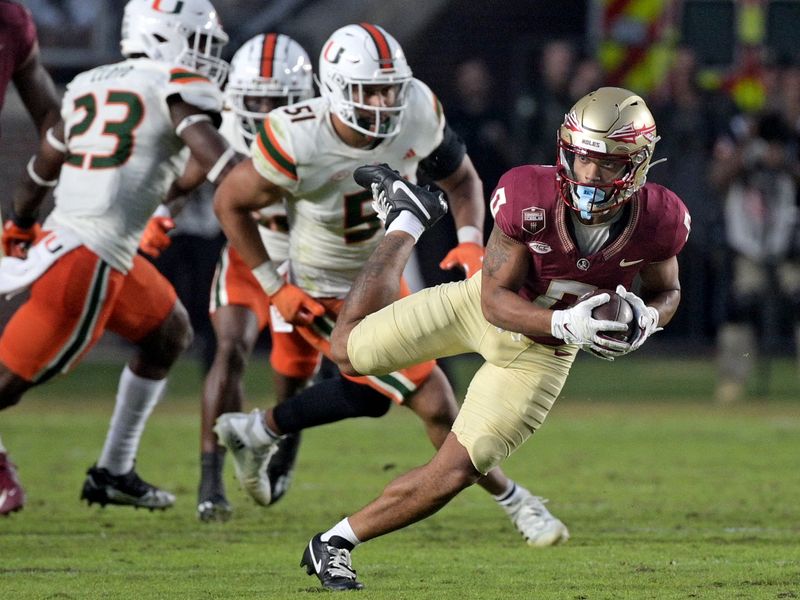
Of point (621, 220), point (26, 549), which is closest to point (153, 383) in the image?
point (26, 549)

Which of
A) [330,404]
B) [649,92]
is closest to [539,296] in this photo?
[330,404]

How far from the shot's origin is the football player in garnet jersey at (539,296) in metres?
4.29

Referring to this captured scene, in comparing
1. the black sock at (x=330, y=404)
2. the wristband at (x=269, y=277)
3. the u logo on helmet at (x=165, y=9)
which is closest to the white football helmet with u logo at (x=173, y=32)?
the u logo on helmet at (x=165, y=9)

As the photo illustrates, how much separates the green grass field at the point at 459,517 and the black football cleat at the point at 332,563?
6 cm

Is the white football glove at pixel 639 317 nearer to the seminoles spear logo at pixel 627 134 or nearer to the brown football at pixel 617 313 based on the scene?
the brown football at pixel 617 313

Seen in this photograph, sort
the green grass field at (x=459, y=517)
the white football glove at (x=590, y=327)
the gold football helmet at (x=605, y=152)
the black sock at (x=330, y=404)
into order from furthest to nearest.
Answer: the black sock at (x=330, y=404), the green grass field at (x=459, y=517), the gold football helmet at (x=605, y=152), the white football glove at (x=590, y=327)

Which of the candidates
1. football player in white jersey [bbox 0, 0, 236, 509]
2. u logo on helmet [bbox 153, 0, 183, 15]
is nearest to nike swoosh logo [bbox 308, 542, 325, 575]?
football player in white jersey [bbox 0, 0, 236, 509]

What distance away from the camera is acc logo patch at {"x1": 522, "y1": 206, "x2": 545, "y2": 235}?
14.2 feet

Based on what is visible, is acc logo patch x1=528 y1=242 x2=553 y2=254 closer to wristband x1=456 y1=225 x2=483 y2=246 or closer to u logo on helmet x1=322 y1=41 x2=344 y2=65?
wristband x1=456 y1=225 x2=483 y2=246

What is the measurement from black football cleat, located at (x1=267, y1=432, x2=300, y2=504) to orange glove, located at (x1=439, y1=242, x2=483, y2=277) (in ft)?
3.80

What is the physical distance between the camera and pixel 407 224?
4.95 m

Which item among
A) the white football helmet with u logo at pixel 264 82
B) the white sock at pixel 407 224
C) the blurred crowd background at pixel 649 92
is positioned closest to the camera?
the white sock at pixel 407 224

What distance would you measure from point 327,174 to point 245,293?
3.05 feet

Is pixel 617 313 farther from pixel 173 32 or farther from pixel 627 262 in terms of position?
pixel 173 32
